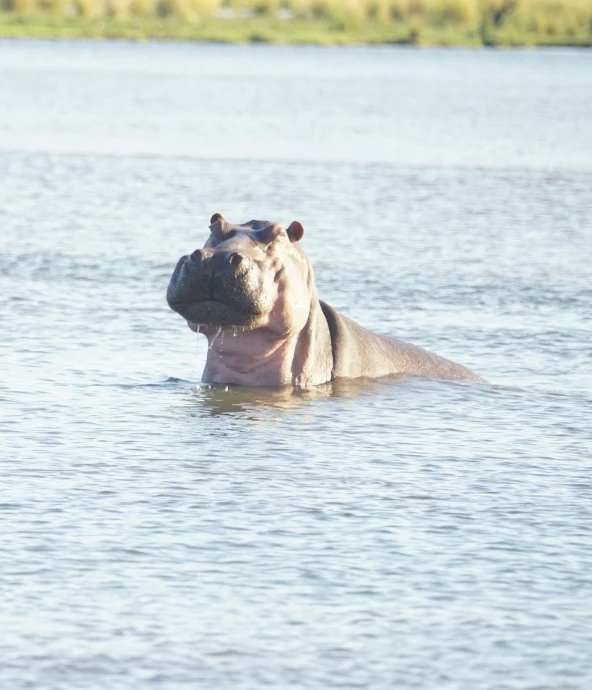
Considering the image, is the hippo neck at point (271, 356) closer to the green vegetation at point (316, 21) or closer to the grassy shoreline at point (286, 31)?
the green vegetation at point (316, 21)

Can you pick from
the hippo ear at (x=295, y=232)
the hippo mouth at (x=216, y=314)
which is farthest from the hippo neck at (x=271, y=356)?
the hippo ear at (x=295, y=232)

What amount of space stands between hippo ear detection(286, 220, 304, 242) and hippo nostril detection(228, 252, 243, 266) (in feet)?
1.65

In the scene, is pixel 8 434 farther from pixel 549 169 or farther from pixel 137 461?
pixel 549 169

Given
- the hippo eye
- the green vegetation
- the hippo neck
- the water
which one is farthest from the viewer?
the green vegetation

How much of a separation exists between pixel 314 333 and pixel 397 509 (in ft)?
7.47

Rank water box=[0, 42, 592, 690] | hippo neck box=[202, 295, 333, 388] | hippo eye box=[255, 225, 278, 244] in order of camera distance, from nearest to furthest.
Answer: water box=[0, 42, 592, 690] → hippo eye box=[255, 225, 278, 244] → hippo neck box=[202, 295, 333, 388]

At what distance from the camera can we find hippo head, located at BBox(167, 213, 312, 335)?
8711mm

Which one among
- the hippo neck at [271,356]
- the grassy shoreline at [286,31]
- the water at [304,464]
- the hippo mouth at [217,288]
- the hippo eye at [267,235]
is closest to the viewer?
the water at [304,464]

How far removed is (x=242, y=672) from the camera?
529cm

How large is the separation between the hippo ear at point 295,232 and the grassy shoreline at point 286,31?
2319 inches

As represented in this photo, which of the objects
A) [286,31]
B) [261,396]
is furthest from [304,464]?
[286,31]

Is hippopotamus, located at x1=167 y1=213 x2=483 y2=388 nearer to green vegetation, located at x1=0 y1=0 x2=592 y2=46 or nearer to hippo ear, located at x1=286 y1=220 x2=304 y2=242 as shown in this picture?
hippo ear, located at x1=286 y1=220 x2=304 y2=242

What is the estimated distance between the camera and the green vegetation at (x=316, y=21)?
6900 cm

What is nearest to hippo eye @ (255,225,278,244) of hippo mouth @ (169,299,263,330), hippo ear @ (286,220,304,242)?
hippo ear @ (286,220,304,242)
